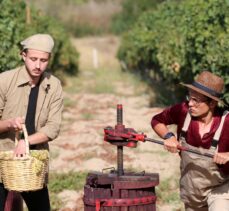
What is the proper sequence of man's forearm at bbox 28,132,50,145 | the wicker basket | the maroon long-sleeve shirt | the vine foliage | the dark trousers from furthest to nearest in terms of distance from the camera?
1. the vine foliage
2. the dark trousers
3. man's forearm at bbox 28,132,50,145
4. the maroon long-sleeve shirt
5. the wicker basket

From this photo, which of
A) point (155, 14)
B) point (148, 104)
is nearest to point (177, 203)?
point (148, 104)

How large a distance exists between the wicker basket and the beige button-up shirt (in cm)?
41

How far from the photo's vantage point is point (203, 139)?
4715mm

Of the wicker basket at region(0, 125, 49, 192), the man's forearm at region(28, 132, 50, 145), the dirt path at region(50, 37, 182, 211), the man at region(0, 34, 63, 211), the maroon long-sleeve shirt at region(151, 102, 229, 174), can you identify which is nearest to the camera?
the wicker basket at region(0, 125, 49, 192)

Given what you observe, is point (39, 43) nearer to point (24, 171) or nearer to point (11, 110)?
point (11, 110)

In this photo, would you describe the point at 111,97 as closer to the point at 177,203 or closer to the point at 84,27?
the point at 177,203

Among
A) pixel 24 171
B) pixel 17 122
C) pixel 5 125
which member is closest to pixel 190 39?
pixel 5 125

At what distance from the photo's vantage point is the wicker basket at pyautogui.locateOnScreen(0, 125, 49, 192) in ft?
14.4

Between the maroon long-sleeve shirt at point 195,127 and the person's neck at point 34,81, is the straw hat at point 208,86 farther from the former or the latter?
the person's neck at point 34,81

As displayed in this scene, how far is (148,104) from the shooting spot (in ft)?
53.3

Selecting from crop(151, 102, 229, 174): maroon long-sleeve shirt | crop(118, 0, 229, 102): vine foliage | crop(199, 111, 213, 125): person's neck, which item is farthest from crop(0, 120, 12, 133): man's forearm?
crop(118, 0, 229, 102): vine foliage

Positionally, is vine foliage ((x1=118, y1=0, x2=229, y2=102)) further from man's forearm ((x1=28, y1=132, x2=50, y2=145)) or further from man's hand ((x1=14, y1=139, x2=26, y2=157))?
man's hand ((x1=14, y1=139, x2=26, y2=157))

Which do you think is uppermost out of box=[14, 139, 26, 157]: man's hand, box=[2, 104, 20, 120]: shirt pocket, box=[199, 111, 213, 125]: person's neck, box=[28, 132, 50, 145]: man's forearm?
box=[2, 104, 20, 120]: shirt pocket

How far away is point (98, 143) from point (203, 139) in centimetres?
Answer: 608
